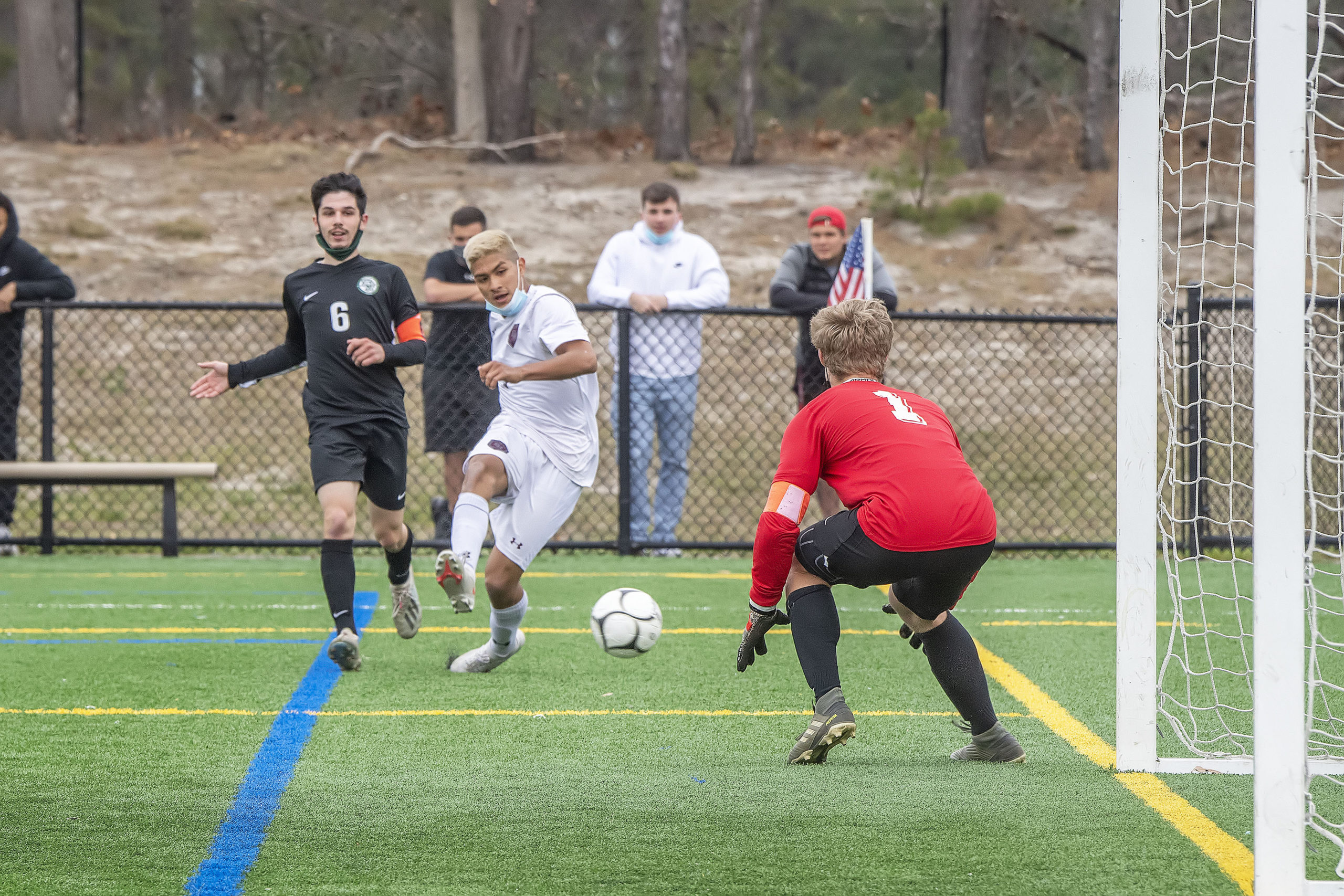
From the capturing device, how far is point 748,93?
2419cm

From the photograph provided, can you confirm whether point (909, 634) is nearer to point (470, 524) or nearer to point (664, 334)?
point (470, 524)

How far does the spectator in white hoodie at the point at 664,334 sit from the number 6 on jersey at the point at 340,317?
373 centimetres

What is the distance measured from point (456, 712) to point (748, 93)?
20274 mm

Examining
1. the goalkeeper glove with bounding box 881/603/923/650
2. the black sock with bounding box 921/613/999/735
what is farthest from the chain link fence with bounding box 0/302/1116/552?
the black sock with bounding box 921/613/999/735

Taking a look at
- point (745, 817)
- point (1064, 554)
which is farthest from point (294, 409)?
point (745, 817)

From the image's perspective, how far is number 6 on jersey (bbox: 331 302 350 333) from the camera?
618 centimetres

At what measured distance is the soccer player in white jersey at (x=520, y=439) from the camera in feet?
18.6

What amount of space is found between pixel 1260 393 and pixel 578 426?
131 inches

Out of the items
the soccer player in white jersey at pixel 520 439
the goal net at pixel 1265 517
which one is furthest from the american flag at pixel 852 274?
the soccer player in white jersey at pixel 520 439

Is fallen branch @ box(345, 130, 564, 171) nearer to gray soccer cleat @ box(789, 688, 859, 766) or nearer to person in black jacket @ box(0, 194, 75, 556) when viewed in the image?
person in black jacket @ box(0, 194, 75, 556)

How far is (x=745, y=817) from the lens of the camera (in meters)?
3.86

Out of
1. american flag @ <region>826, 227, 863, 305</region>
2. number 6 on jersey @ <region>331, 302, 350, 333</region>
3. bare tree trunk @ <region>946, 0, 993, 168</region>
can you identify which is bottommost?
number 6 on jersey @ <region>331, 302, 350, 333</region>

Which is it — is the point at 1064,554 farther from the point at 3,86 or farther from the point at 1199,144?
the point at 3,86

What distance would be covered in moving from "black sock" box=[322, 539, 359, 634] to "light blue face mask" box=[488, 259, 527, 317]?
115 centimetres
